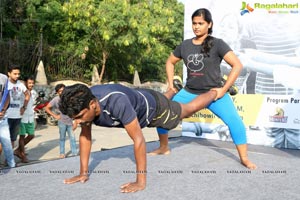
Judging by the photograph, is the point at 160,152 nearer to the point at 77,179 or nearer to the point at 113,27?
the point at 77,179

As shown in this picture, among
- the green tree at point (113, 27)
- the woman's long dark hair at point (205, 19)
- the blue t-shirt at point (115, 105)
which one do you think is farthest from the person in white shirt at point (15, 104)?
the green tree at point (113, 27)

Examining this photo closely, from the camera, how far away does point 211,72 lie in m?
3.60

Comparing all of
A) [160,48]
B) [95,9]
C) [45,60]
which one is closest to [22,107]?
[45,60]

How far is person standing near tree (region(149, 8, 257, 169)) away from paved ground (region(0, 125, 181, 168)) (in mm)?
2921

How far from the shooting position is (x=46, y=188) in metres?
2.73

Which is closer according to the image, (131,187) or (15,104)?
(131,187)

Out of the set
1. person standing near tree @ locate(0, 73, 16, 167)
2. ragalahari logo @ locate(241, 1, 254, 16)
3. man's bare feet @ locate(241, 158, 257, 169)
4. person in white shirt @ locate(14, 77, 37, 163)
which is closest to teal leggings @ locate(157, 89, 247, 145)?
man's bare feet @ locate(241, 158, 257, 169)

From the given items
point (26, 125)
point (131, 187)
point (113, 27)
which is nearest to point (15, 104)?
point (26, 125)

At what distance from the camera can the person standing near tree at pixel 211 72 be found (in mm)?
3438

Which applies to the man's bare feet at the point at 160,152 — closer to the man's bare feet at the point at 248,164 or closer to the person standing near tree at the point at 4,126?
the man's bare feet at the point at 248,164

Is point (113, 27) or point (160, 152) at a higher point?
point (113, 27)

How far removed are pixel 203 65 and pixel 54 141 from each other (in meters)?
5.02

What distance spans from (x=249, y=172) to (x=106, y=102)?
1389 mm

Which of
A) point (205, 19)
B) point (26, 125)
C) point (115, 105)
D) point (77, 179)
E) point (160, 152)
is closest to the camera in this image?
point (115, 105)
